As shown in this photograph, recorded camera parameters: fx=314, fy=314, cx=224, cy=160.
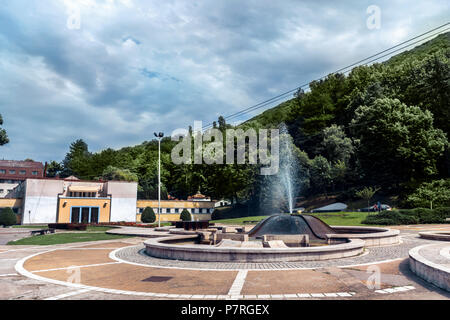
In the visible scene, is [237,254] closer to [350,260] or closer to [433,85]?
[350,260]

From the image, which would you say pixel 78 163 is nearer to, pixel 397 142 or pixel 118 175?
pixel 118 175

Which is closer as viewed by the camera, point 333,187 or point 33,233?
point 33,233

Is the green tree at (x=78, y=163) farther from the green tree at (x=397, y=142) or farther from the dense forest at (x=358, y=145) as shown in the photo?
the green tree at (x=397, y=142)

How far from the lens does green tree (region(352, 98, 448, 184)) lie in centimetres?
4788

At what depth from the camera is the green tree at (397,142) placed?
47875mm

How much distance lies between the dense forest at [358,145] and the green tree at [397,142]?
139 mm

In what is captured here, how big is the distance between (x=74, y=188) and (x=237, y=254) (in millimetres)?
47517

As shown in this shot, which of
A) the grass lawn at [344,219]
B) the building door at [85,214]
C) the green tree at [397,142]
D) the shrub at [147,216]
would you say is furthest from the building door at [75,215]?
the green tree at [397,142]

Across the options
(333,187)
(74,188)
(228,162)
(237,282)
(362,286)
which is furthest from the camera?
(333,187)

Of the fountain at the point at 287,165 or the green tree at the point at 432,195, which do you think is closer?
the green tree at the point at 432,195

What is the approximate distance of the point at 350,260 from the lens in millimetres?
12742

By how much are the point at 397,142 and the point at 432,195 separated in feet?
38.9

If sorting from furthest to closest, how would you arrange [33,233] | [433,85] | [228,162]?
[228,162] < [433,85] < [33,233]
